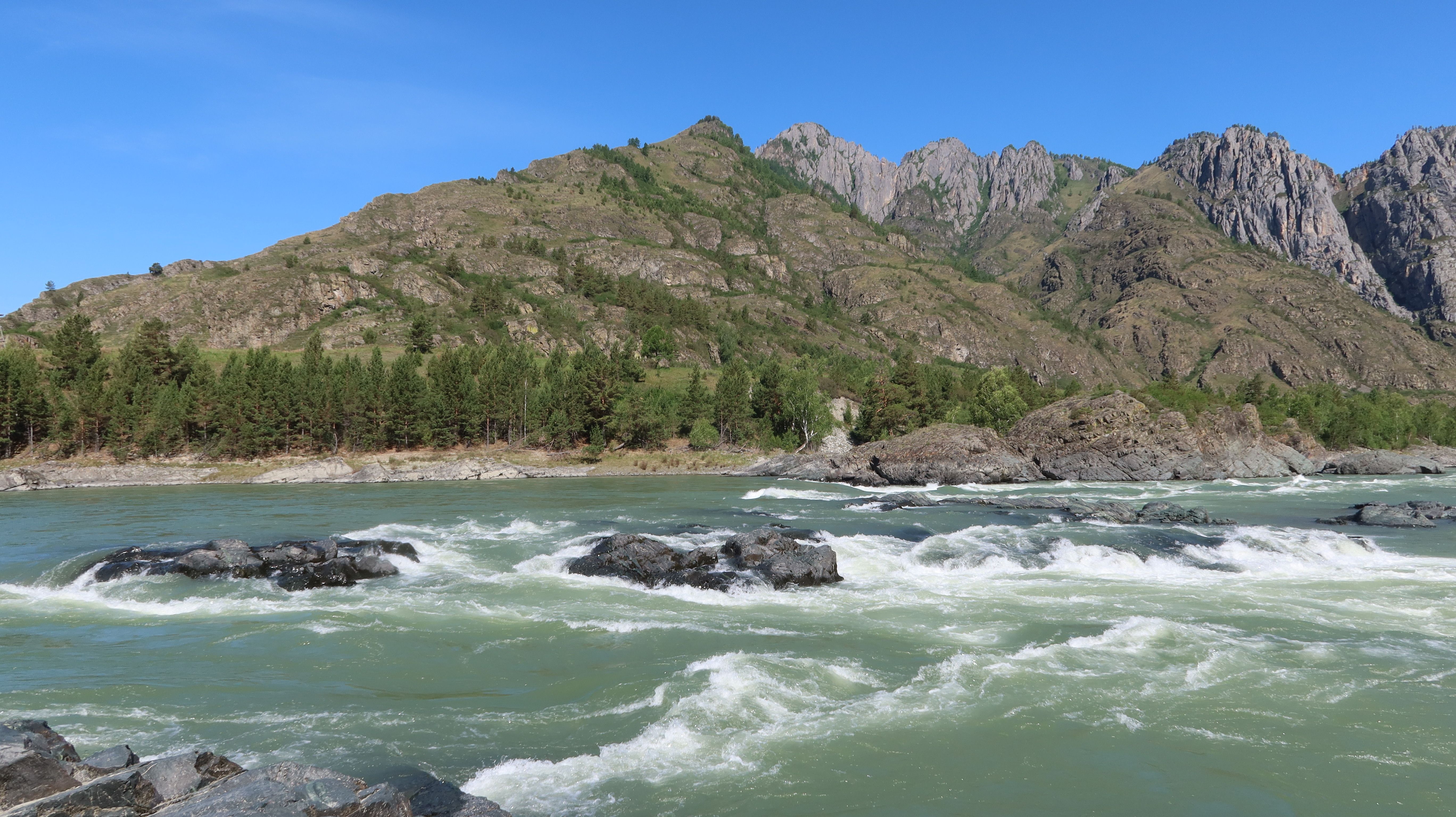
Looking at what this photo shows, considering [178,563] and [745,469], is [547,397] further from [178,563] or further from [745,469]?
[178,563]

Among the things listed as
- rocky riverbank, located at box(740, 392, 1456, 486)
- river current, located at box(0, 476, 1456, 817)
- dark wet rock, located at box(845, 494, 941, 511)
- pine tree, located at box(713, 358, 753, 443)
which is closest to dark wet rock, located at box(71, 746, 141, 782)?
river current, located at box(0, 476, 1456, 817)

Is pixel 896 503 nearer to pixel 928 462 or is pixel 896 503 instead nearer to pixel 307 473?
pixel 928 462

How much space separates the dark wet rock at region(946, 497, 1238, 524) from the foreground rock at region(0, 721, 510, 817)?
37.6m

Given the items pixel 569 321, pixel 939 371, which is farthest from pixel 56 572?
pixel 569 321

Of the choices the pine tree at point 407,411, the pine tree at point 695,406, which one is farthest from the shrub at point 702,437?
the pine tree at point 407,411

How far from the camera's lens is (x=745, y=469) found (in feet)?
277

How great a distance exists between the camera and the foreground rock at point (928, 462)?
7250 cm

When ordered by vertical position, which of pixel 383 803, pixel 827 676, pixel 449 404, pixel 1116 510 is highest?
pixel 449 404

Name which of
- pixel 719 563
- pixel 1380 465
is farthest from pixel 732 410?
pixel 1380 465

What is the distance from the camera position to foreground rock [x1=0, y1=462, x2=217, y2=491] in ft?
206

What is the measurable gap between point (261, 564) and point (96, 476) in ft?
187

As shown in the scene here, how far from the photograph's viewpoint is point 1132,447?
76875 mm

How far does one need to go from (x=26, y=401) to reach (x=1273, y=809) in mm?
100696

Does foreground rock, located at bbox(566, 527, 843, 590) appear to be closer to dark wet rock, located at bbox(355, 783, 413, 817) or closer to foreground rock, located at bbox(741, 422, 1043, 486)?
dark wet rock, located at bbox(355, 783, 413, 817)
